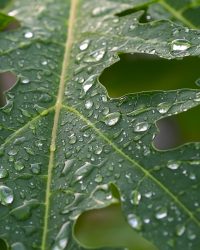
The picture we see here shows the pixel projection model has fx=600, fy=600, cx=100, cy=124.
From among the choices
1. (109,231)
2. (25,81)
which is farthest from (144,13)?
(109,231)

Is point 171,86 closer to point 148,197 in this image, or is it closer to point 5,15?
point 5,15

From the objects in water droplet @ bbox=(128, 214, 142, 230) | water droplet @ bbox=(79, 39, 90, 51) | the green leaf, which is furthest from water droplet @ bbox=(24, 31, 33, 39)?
water droplet @ bbox=(128, 214, 142, 230)

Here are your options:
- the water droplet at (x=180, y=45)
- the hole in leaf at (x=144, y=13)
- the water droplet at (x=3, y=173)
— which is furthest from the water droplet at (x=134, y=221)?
the hole in leaf at (x=144, y=13)

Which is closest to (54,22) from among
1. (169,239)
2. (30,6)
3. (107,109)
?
(30,6)

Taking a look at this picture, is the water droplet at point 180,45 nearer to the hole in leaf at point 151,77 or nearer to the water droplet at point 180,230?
the water droplet at point 180,230

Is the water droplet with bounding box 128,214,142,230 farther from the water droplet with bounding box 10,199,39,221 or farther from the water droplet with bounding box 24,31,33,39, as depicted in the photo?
the water droplet with bounding box 24,31,33,39
